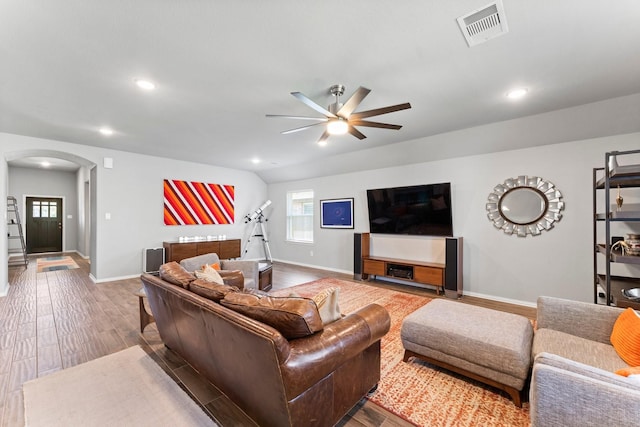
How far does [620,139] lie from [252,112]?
455cm

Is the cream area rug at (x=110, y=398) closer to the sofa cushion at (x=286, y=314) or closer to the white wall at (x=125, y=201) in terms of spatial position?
the sofa cushion at (x=286, y=314)

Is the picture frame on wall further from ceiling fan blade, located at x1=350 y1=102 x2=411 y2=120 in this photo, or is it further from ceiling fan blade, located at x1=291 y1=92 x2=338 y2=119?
ceiling fan blade, located at x1=291 y1=92 x2=338 y2=119

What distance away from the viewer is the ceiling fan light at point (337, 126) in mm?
2611

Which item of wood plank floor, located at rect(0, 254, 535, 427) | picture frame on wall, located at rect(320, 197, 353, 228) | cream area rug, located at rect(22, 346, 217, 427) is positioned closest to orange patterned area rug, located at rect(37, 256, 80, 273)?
wood plank floor, located at rect(0, 254, 535, 427)

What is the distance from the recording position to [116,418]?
1.68m

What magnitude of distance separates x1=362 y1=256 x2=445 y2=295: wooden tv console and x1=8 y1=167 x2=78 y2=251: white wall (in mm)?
9499

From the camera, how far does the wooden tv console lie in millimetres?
4371

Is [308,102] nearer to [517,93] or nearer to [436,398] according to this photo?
[517,93]

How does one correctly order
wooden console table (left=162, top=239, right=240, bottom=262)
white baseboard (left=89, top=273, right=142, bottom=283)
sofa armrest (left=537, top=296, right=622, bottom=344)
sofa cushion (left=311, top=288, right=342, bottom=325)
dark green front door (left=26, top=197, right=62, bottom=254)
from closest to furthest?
sofa cushion (left=311, top=288, right=342, bottom=325) → sofa armrest (left=537, top=296, right=622, bottom=344) → white baseboard (left=89, top=273, right=142, bottom=283) → wooden console table (left=162, top=239, right=240, bottom=262) → dark green front door (left=26, top=197, right=62, bottom=254)

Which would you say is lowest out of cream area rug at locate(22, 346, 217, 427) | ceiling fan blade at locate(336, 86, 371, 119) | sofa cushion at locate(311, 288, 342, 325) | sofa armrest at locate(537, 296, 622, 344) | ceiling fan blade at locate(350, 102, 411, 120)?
cream area rug at locate(22, 346, 217, 427)

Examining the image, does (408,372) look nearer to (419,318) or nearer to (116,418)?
(419,318)

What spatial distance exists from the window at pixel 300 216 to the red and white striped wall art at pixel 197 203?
60.9 inches

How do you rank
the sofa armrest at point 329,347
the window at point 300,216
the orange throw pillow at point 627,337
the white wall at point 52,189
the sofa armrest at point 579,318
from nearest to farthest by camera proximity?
the sofa armrest at point 329,347 < the orange throw pillow at point 627,337 < the sofa armrest at point 579,318 < the window at point 300,216 < the white wall at point 52,189

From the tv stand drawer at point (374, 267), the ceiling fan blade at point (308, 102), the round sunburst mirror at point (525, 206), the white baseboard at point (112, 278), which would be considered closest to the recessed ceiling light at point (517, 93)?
the round sunburst mirror at point (525, 206)
